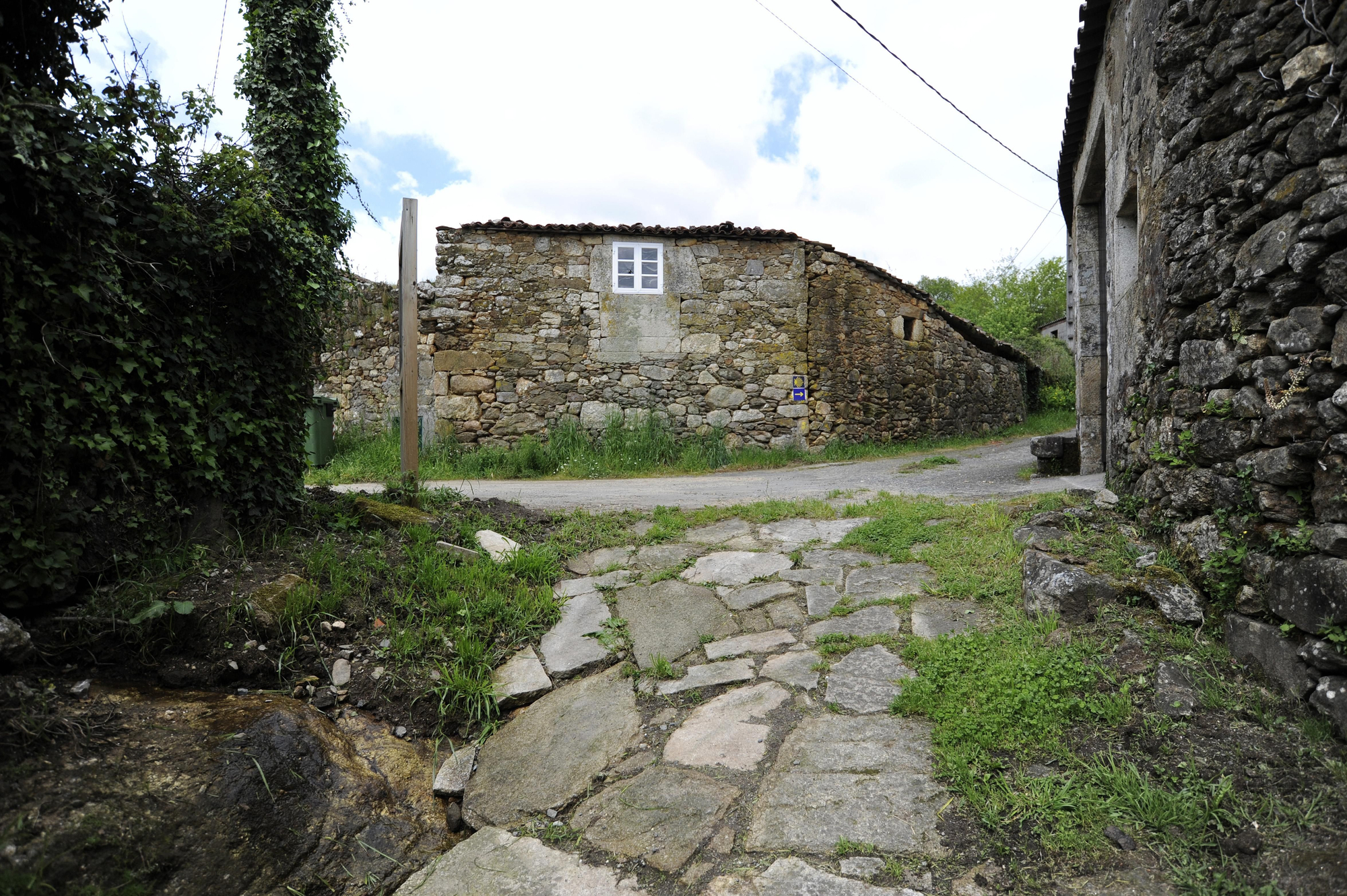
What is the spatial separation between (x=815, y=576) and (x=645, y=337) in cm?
797

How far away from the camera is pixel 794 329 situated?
12211mm

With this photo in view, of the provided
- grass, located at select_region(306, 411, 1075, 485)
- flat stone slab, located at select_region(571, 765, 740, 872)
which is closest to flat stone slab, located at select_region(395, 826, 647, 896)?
flat stone slab, located at select_region(571, 765, 740, 872)

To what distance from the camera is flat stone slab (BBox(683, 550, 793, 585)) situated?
14.5 ft

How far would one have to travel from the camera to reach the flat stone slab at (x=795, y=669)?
127 inches

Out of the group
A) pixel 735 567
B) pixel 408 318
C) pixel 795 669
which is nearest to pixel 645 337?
pixel 408 318

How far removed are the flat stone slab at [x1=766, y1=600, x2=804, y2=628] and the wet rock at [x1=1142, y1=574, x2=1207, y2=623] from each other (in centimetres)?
159

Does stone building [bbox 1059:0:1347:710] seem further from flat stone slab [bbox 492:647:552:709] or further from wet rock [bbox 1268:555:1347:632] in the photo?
flat stone slab [bbox 492:647:552:709]

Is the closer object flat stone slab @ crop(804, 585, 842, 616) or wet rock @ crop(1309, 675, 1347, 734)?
wet rock @ crop(1309, 675, 1347, 734)

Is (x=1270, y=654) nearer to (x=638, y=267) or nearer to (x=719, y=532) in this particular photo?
(x=719, y=532)

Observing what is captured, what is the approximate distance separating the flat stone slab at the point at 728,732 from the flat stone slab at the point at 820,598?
Answer: 747 mm

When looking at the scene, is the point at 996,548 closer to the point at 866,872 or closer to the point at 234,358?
the point at 866,872

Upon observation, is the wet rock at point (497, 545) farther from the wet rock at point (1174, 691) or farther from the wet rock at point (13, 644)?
the wet rock at point (1174, 691)

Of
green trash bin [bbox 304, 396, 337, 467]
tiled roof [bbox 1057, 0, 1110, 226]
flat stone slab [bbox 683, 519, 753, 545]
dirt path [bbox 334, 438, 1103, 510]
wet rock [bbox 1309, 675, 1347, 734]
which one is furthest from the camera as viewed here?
green trash bin [bbox 304, 396, 337, 467]

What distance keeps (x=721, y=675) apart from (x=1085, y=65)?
6697mm
